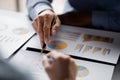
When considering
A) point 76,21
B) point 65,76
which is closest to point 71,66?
point 65,76

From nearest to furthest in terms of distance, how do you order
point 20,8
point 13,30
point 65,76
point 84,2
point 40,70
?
point 65,76 → point 40,70 → point 13,30 → point 84,2 → point 20,8

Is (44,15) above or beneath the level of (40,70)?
above

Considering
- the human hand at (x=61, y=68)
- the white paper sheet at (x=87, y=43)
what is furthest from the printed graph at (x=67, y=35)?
the human hand at (x=61, y=68)

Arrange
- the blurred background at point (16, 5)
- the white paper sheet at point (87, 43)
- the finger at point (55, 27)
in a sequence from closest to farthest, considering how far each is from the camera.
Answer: the white paper sheet at point (87, 43) < the finger at point (55, 27) < the blurred background at point (16, 5)

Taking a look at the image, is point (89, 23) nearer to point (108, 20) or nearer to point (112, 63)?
point (108, 20)

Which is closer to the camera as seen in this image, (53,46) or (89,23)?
(53,46)

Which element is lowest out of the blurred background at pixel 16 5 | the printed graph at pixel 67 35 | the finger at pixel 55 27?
the blurred background at pixel 16 5

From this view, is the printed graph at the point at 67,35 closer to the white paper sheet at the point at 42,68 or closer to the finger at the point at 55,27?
the finger at the point at 55,27

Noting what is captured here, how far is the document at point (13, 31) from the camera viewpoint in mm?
721

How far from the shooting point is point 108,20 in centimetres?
92

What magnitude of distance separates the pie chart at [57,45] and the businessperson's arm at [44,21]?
0.7 inches

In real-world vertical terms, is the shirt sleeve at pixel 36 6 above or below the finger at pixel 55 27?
above

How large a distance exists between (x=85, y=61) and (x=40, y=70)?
0.14 m

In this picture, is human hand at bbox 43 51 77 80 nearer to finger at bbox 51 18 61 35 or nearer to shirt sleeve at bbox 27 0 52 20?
finger at bbox 51 18 61 35
